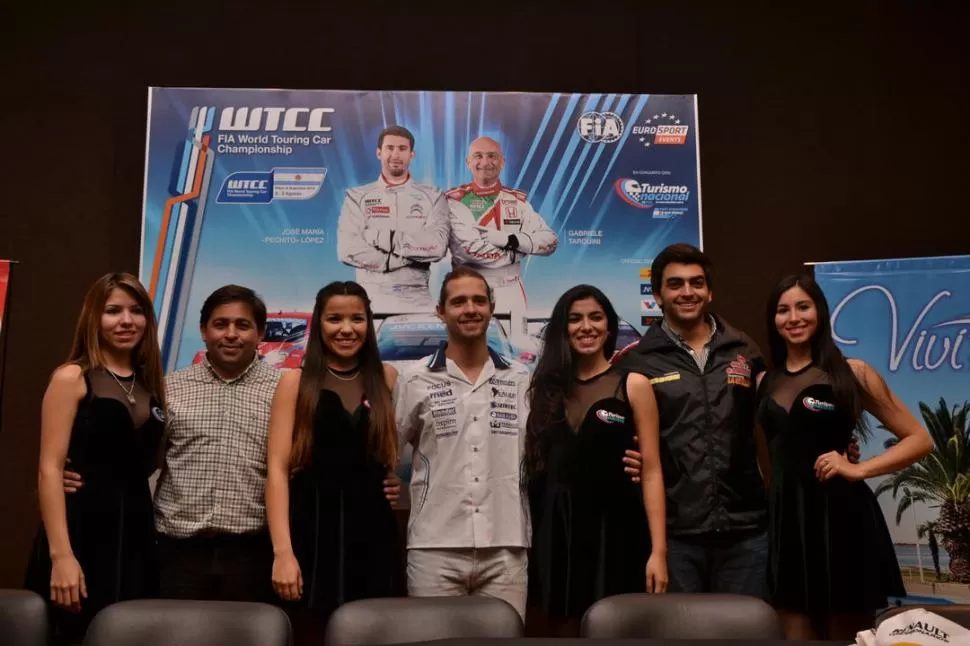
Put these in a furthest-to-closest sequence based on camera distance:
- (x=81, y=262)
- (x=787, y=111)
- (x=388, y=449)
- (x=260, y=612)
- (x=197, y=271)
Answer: (x=787, y=111) < (x=81, y=262) < (x=197, y=271) < (x=388, y=449) < (x=260, y=612)

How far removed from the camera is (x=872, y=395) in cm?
311

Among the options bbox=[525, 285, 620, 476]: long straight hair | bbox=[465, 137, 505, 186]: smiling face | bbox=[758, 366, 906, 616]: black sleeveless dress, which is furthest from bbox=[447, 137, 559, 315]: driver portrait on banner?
bbox=[758, 366, 906, 616]: black sleeveless dress

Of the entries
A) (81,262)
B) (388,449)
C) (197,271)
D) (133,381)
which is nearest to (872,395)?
(388,449)

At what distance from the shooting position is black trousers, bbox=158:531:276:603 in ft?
9.61

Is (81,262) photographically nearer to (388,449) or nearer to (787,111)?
(388,449)

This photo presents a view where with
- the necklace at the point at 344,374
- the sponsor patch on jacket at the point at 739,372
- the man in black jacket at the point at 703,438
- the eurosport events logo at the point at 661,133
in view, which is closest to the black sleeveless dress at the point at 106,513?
the necklace at the point at 344,374

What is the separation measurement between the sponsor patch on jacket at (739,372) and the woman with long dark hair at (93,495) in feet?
6.07

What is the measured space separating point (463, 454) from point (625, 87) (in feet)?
8.19

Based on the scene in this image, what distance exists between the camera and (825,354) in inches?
122

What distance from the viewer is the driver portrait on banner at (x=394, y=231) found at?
4238mm

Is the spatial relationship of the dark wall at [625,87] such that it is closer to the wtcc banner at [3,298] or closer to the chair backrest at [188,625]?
the wtcc banner at [3,298]

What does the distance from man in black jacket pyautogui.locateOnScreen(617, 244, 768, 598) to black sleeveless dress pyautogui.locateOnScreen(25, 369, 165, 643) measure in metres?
1.61

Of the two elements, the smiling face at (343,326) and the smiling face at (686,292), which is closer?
the smiling face at (343,326)

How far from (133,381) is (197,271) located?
125 centimetres
